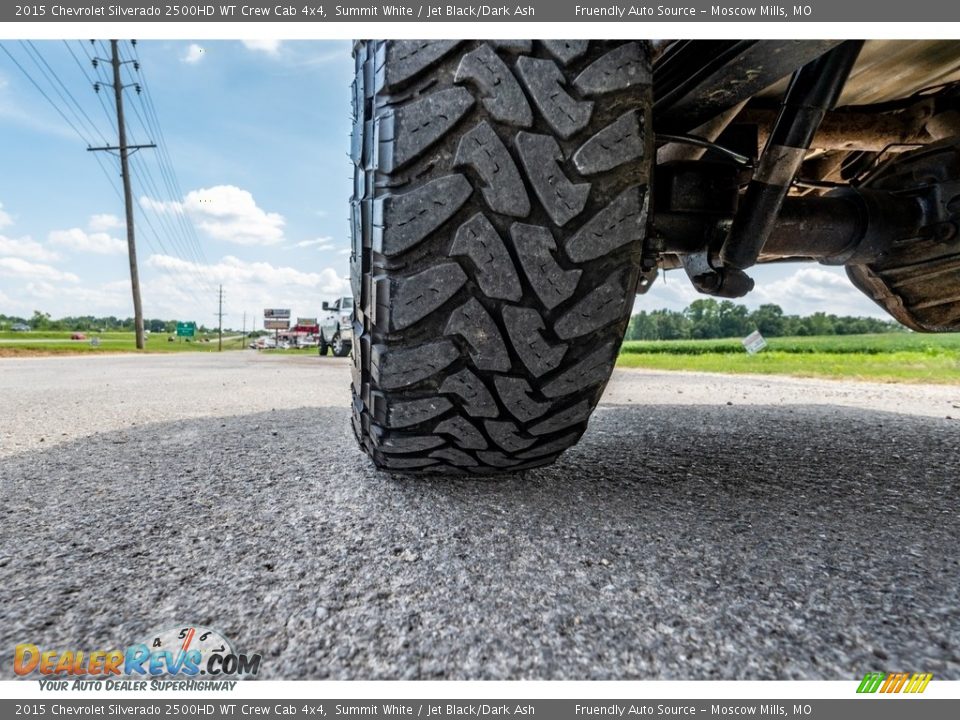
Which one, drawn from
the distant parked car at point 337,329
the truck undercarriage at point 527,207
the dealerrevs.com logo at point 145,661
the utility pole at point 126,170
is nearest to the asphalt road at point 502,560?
the dealerrevs.com logo at point 145,661

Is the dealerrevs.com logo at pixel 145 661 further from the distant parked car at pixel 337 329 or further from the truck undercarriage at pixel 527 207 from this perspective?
the distant parked car at pixel 337 329

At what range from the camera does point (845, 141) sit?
1.38 meters

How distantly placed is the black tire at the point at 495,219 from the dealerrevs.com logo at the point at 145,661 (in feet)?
1.39

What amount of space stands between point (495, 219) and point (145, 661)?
707 mm

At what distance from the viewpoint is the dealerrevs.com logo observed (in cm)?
54

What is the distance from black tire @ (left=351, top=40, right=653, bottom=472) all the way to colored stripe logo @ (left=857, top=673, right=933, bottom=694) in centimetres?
53

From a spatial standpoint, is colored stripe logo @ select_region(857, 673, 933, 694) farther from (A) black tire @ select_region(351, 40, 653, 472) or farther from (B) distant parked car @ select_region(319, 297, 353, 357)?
(B) distant parked car @ select_region(319, 297, 353, 357)

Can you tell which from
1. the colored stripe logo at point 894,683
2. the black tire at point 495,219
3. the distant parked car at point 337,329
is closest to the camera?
the colored stripe logo at point 894,683

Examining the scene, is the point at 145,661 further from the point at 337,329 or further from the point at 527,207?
the point at 337,329

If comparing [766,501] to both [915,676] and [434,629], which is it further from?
[434,629]

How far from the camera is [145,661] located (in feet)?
1.80

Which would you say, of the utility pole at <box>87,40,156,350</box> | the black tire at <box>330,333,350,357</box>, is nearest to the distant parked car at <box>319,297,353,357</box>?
the black tire at <box>330,333,350,357</box>

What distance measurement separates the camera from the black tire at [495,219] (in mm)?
760
